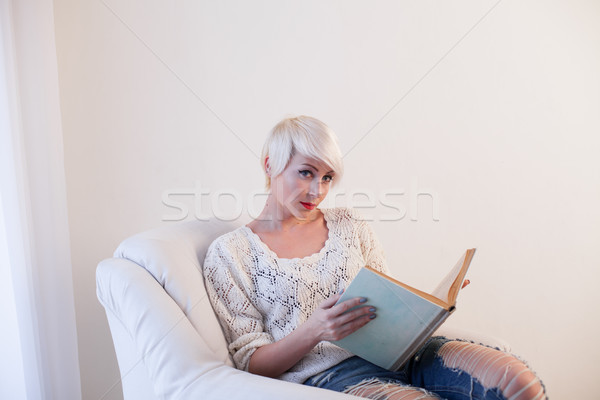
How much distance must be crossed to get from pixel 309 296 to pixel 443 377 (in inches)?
14.7

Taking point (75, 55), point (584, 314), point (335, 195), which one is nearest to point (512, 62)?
point (335, 195)

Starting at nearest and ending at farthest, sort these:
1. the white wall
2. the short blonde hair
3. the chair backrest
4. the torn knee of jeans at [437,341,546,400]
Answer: the torn knee of jeans at [437,341,546,400] < the chair backrest < the short blonde hair < the white wall

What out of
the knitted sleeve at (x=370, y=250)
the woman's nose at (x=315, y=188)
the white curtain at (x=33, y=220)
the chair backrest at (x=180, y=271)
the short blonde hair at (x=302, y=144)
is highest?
the short blonde hair at (x=302, y=144)

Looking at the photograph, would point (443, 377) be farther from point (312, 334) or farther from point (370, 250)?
point (370, 250)

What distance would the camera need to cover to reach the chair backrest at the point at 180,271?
1118 mm

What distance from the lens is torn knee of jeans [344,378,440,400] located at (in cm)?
97

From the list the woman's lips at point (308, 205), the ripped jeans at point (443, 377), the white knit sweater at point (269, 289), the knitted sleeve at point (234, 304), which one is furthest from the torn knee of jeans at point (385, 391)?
the woman's lips at point (308, 205)

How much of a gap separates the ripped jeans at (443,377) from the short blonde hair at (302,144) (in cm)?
53

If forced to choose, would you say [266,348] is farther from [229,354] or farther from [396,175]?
[396,175]

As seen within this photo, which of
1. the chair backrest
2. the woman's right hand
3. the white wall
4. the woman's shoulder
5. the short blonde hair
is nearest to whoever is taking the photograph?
the woman's right hand

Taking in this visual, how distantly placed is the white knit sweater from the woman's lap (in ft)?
0.09

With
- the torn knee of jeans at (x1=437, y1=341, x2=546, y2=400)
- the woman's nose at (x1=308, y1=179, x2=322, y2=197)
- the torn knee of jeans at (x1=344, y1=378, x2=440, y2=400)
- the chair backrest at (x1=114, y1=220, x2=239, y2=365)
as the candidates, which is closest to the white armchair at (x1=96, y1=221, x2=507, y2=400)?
the chair backrest at (x1=114, y1=220, x2=239, y2=365)

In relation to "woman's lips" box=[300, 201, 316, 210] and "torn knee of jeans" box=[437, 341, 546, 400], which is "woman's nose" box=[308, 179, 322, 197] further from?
"torn knee of jeans" box=[437, 341, 546, 400]

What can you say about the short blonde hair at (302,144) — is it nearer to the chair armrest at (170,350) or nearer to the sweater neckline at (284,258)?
the sweater neckline at (284,258)
